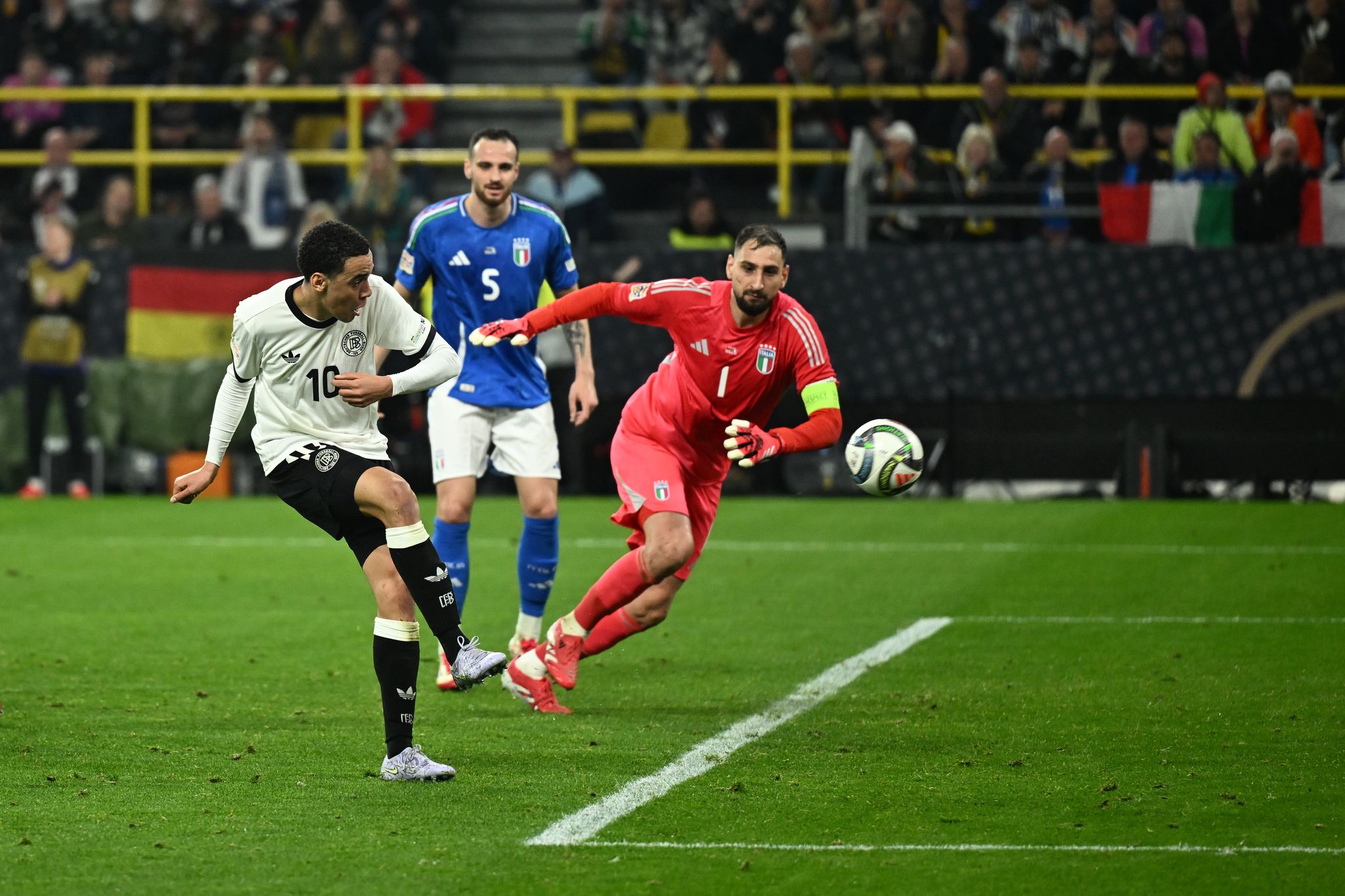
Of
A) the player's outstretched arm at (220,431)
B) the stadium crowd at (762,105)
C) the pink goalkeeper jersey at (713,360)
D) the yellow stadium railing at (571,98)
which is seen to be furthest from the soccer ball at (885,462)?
the yellow stadium railing at (571,98)

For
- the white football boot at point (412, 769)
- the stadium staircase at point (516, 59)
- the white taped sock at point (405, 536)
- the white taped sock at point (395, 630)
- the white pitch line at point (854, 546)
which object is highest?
the stadium staircase at point (516, 59)

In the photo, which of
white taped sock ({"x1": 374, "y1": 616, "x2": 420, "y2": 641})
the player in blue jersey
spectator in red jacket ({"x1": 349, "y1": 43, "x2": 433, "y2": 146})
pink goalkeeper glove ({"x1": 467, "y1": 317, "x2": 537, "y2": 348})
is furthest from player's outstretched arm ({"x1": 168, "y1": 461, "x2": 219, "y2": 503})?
spectator in red jacket ({"x1": 349, "y1": 43, "x2": 433, "y2": 146})

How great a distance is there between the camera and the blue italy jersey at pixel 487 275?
27.2ft

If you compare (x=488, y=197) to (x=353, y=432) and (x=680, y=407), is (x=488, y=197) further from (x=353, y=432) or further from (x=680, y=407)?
(x=353, y=432)

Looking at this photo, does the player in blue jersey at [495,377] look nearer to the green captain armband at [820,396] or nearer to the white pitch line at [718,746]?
the white pitch line at [718,746]

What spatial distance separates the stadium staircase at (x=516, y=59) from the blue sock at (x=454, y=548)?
1324cm

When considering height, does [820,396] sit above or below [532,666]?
above

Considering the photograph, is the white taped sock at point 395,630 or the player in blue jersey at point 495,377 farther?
the player in blue jersey at point 495,377

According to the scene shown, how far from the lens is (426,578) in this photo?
6.23m

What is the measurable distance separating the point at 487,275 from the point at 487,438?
736 millimetres

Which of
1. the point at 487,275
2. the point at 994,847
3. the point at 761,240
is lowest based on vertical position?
the point at 994,847

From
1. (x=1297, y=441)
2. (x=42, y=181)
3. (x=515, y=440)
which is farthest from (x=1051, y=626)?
(x=42, y=181)

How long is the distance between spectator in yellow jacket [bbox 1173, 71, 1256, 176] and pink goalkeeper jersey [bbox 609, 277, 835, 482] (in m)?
10.7

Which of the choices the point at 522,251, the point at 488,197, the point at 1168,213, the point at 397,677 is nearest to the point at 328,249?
the point at 397,677
